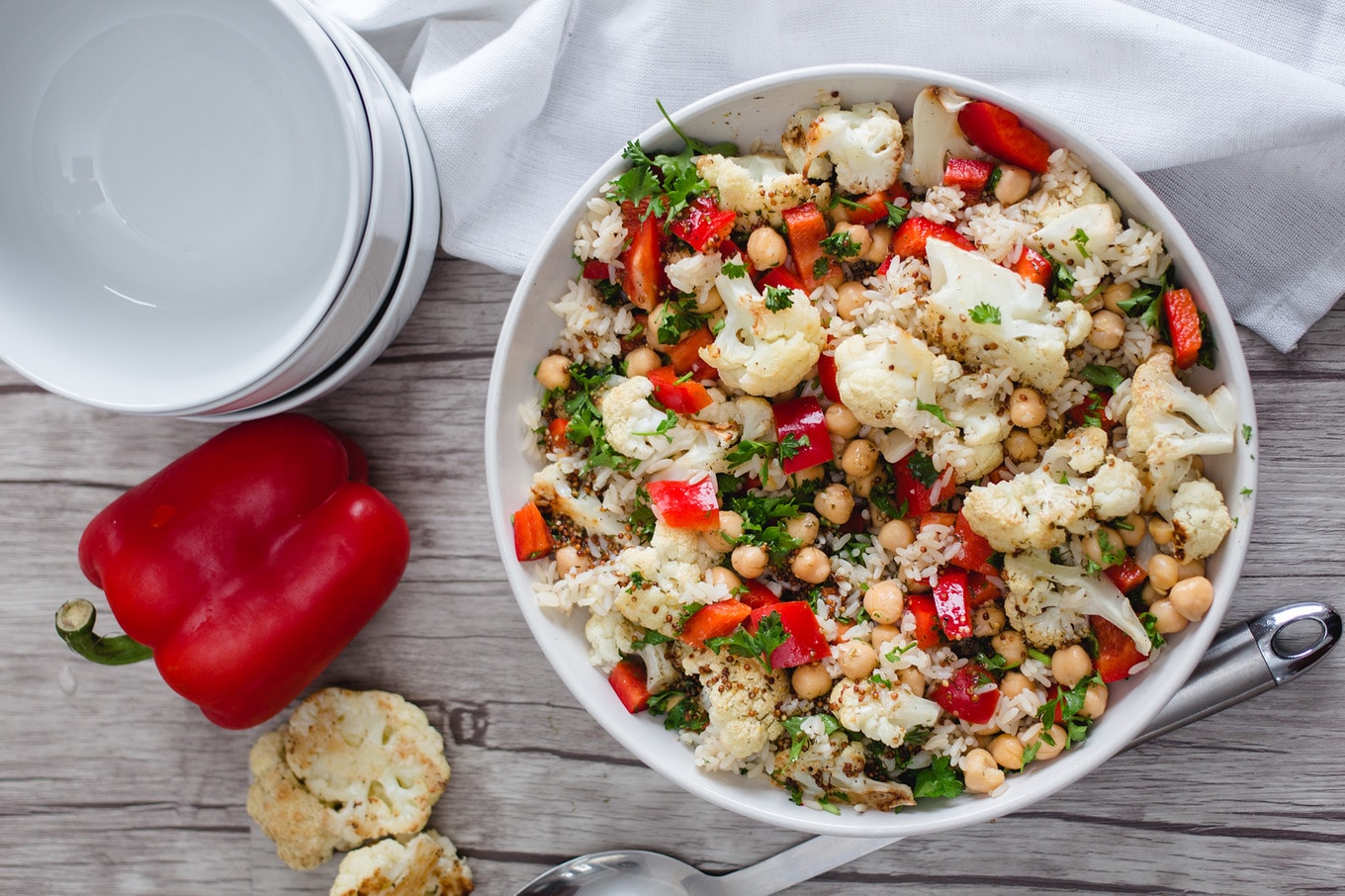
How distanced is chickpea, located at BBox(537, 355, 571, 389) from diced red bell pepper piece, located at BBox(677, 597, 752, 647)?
2.13 ft

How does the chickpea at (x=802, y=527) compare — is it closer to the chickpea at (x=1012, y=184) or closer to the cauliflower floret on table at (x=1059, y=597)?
the cauliflower floret on table at (x=1059, y=597)

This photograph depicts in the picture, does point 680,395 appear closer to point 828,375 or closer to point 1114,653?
point 828,375

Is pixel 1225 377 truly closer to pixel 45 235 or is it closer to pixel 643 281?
pixel 643 281

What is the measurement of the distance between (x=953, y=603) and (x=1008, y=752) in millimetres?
359

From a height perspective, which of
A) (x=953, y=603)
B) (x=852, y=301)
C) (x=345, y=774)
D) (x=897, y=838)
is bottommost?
(x=345, y=774)

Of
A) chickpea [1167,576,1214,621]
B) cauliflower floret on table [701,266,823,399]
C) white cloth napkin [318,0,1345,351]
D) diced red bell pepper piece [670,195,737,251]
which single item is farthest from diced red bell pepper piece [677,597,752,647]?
white cloth napkin [318,0,1345,351]

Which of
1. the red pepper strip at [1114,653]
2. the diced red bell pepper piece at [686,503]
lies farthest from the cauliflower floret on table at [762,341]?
the red pepper strip at [1114,653]

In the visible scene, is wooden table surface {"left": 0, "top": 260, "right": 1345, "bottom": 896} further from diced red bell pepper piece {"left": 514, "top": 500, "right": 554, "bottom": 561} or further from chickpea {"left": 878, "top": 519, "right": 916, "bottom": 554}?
chickpea {"left": 878, "top": 519, "right": 916, "bottom": 554}

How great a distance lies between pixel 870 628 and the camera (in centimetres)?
233

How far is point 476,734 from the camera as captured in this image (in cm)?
288

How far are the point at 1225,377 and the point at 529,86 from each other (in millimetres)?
1799

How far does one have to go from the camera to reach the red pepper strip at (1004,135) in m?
2.14

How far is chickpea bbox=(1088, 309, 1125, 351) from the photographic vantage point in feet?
7.14

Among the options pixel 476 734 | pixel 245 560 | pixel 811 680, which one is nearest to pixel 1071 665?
pixel 811 680
